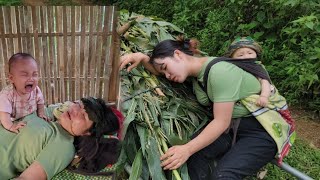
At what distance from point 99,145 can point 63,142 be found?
189 mm

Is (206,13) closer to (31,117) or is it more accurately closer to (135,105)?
(135,105)

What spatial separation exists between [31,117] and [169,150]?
75 centimetres

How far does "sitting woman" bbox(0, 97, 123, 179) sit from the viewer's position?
5.86 feet

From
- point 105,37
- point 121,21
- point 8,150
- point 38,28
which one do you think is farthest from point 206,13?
point 8,150

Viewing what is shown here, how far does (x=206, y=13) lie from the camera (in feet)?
16.1

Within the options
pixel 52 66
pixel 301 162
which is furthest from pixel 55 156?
pixel 301 162

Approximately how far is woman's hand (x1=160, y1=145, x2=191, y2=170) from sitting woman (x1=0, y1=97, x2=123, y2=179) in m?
0.27

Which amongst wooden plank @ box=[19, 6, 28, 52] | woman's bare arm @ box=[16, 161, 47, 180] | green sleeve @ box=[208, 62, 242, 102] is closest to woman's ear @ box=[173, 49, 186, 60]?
green sleeve @ box=[208, 62, 242, 102]

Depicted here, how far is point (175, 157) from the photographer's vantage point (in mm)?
1896

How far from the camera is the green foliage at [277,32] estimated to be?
3166 mm

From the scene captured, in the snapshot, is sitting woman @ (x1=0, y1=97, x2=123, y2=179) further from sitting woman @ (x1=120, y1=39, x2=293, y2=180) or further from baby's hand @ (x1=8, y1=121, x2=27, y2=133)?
sitting woman @ (x1=120, y1=39, x2=293, y2=180)

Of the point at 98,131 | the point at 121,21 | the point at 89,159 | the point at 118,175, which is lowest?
the point at 118,175

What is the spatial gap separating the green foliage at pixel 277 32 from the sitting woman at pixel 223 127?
1152 mm

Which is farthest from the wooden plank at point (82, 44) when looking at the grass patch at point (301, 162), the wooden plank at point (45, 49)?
the grass patch at point (301, 162)
